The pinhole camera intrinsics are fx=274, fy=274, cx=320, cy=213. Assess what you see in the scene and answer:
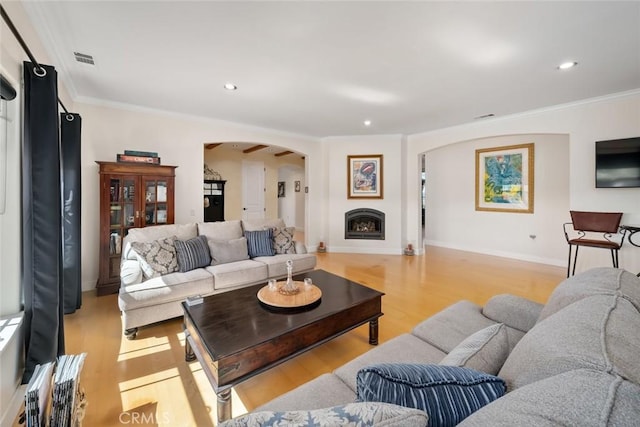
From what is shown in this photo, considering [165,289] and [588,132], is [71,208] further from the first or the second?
[588,132]

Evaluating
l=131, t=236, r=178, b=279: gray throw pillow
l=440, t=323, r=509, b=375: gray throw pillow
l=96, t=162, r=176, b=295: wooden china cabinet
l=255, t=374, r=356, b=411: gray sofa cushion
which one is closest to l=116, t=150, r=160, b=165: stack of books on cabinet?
l=96, t=162, r=176, b=295: wooden china cabinet

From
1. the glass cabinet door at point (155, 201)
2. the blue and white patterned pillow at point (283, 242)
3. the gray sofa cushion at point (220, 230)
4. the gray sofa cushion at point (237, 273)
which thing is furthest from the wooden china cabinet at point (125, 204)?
the blue and white patterned pillow at point (283, 242)

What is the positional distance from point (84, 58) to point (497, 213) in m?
7.11

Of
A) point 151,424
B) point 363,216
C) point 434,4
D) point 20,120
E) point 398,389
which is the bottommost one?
point 151,424

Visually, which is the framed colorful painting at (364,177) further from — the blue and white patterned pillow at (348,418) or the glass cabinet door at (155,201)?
the blue and white patterned pillow at (348,418)

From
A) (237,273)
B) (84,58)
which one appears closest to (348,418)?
(237,273)

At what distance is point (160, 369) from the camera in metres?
2.06

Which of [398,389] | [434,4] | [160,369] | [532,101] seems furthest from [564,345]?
[532,101]

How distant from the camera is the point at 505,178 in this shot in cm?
576

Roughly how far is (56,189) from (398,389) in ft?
8.05

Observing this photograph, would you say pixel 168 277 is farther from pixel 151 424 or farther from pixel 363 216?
pixel 363 216

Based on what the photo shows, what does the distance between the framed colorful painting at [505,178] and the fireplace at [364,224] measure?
229cm

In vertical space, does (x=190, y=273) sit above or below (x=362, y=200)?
below

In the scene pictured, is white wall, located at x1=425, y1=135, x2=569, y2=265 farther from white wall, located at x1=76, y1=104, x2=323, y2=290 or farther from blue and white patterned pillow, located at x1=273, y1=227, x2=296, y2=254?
blue and white patterned pillow, located at x1=273, y1=227, x2=296, y2=254
